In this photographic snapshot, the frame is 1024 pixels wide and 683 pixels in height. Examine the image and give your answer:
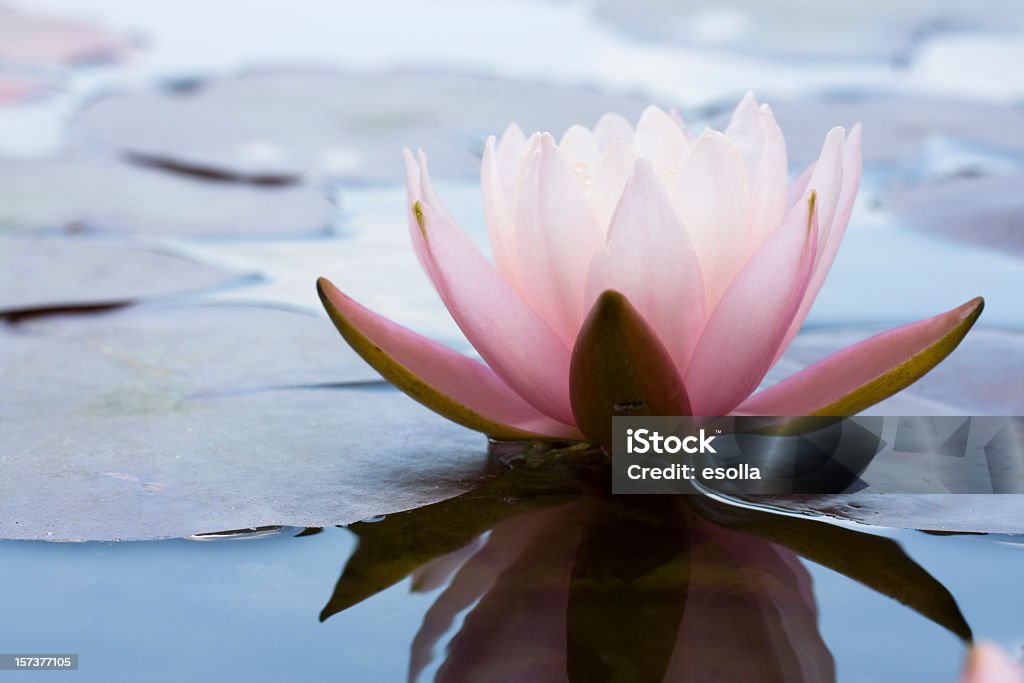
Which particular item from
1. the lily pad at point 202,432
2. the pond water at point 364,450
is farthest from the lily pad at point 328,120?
the lily pad at point 202,432

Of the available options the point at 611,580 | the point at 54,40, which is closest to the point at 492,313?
the point at 611,580

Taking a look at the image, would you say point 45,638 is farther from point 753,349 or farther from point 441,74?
point 441,74

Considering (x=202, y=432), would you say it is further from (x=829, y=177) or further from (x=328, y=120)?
(x=328, y=120)

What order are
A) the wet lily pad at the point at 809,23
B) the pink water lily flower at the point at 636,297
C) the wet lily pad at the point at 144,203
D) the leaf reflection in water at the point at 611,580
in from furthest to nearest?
the wet lily pad at the point at 809,23, the wet lily pad at the point at 144,203, the pink water lily flower at the point at 636,297, the leaf reflection in water at the point at 611,580

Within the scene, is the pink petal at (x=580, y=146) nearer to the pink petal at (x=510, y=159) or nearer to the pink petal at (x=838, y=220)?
the pink petal at (x=510, y=159)

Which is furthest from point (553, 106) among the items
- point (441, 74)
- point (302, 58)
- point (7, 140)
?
point (302, 58)

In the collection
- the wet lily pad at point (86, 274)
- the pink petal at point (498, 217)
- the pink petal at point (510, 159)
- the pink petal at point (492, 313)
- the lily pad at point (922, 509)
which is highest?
the pink petal at point (510, 159)
